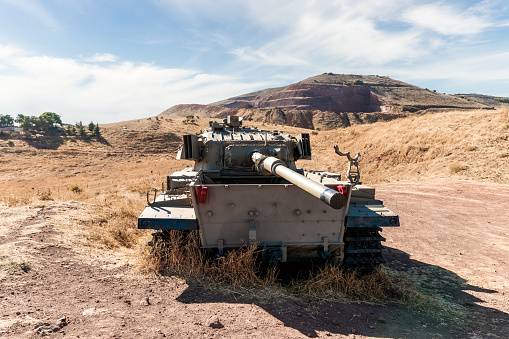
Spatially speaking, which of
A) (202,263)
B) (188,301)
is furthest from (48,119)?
(188,301)

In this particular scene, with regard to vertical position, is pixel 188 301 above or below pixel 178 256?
below

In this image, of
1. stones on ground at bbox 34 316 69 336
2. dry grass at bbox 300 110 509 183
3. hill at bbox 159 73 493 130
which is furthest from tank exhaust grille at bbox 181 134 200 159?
hill at bbox 159 73 493 130

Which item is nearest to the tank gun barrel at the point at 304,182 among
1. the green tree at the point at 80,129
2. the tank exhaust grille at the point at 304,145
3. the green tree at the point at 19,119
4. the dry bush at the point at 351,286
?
the dry bush at the point at 351,286

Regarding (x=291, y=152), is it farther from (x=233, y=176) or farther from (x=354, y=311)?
(x=354, y=311)

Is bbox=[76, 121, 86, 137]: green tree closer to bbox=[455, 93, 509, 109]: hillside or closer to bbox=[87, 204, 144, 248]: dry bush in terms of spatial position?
bbox=[87, 204, 144, 248]: dry bush

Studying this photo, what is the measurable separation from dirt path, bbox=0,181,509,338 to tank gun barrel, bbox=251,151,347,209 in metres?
1.73

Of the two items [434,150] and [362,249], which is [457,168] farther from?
[362,249]

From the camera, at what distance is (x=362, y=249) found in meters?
5.56

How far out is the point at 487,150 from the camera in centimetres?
1898

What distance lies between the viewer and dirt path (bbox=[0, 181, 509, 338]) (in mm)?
4070

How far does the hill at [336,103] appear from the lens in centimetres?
6619

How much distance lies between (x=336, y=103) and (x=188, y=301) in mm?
89444

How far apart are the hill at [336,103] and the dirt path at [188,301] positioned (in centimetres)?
5866

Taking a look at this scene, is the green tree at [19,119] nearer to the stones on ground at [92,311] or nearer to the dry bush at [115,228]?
the dry bush at [115,228]
